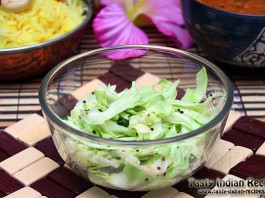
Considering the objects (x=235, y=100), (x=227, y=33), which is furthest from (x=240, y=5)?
(x=235, y=100)

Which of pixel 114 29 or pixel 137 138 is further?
pixel 114 29

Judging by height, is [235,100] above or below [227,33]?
below

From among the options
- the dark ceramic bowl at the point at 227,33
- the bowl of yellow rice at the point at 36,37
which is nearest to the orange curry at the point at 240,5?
the dark ceramic bowl at the point at 227,33

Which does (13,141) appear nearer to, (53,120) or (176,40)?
(53,120)

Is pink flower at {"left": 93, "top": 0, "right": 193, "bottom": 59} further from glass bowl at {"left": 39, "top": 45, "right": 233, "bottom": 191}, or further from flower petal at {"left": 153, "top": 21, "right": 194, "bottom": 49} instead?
glass bowl at {"left": 39, "top": 45, "right": 233, "bottom": 191}

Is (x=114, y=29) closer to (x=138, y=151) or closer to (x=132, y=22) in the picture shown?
(x=132, y=22)

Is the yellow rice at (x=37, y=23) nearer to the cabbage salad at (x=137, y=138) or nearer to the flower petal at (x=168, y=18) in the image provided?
the flower petal at (x=168, y=18)
